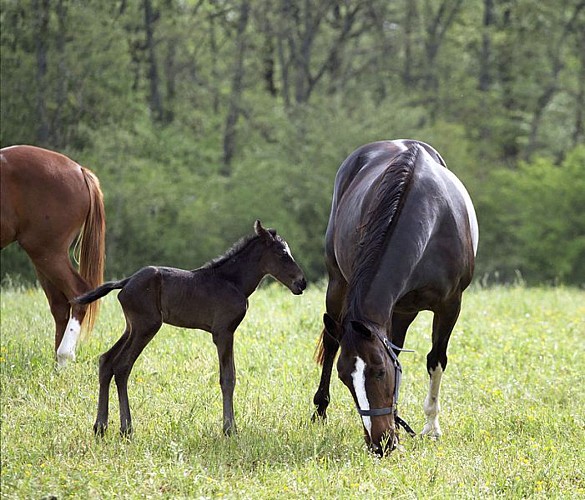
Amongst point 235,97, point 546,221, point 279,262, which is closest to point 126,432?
point 279,262

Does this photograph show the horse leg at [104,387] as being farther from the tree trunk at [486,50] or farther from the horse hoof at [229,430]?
the tree trunk at [486,50]

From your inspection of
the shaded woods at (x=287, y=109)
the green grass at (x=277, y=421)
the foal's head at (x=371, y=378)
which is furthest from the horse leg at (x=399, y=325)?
the shaded woods at (x=287, y=109)

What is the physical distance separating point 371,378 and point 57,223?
3.18m

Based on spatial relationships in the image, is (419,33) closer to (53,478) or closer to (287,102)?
(287,102)

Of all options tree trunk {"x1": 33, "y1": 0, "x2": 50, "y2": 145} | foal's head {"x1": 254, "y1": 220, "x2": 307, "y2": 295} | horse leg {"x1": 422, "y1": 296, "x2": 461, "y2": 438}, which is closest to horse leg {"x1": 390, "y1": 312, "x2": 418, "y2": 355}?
horse leg {"x1": 422, "y1": 296, "x2": 461, "y2": 438}

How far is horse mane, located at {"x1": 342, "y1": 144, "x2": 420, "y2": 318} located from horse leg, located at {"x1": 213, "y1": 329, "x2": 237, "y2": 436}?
0.76 meters

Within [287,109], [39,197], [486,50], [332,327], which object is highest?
[39,197]

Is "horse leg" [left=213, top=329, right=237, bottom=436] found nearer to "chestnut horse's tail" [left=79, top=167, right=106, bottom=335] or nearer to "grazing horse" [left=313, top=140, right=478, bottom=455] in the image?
"grazing horse" [left=313, top=140, right=478, bottom=455]

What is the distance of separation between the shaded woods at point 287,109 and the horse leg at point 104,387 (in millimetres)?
13297

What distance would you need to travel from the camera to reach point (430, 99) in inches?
1355

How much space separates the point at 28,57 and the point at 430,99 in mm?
17950

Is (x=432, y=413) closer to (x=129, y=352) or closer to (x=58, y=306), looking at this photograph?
(x=129, y=352)

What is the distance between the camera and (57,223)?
693 cm

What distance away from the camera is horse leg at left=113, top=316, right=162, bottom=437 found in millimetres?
5270
